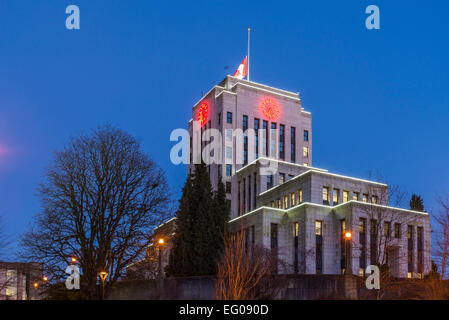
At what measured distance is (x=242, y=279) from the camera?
29.6m

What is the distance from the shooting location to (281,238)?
69.1 meters

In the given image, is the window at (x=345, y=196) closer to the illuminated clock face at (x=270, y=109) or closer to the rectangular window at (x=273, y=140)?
the rectangular window at (x=273, y=140)

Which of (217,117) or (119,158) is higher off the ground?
(217,117)

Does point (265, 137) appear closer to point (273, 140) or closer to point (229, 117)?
point (273, 140)

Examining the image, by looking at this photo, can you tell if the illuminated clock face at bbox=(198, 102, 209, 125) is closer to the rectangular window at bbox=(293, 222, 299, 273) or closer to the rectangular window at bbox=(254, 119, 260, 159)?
Result: the rectangular window at bbox=(254, 119, 260, 159)

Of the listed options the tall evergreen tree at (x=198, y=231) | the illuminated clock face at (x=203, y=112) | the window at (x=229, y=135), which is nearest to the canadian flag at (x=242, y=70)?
the illuminated clock face at (x=203, y=112)

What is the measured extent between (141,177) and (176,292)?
11.0 meters

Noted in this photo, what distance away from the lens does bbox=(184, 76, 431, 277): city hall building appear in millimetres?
64688

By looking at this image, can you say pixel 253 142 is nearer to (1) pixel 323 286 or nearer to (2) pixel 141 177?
(2) pixel 141 177

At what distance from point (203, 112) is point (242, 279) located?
83670 mm

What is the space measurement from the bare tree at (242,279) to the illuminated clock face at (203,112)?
72.1 m

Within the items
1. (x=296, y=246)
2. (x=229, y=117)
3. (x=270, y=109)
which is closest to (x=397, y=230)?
(x=296, y=246)

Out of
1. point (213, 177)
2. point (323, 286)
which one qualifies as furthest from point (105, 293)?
point (213, 177)

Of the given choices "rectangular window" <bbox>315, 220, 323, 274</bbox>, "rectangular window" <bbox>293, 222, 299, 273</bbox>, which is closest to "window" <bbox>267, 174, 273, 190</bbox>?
"rectangular window" <bbox>293, 222, 299, 273</bbox>
